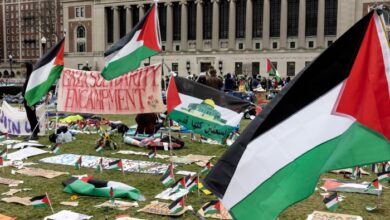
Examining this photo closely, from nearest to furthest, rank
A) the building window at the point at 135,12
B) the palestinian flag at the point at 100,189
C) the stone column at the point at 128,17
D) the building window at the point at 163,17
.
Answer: the palestinian flag at the point at 100,189 → the building window at the point at 163,17 → the stone column at the point at 128,17 → the building window at the point at 135,12

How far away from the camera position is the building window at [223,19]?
7444cm

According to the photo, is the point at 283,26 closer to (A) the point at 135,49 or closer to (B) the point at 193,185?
(A) the point at 135,49

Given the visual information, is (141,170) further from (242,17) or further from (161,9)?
(161,9)

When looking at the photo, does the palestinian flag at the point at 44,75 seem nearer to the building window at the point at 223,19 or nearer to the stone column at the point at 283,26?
the stone column at the point at 283,26

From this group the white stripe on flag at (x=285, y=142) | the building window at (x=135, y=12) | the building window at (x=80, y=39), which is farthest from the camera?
the building window at (x=80, y=39)

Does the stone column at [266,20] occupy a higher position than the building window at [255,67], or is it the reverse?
the stone column at [266,20]

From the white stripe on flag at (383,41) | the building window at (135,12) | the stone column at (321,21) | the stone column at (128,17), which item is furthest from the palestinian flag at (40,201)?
the building window at (135,12)

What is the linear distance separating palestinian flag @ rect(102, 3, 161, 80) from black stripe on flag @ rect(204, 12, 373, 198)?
6.31 m

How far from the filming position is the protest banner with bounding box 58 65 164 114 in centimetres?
1208

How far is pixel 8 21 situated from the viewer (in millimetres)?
134250

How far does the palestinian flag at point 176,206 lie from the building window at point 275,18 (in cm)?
6732

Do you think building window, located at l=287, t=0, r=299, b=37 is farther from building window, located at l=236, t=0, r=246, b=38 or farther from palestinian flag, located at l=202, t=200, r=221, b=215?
palestinian flag, located at l=202, t=200, r=221, b=215

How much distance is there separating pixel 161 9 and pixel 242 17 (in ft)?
47.6

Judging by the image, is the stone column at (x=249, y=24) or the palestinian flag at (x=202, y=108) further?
the stone column at (x=249, y=24)
